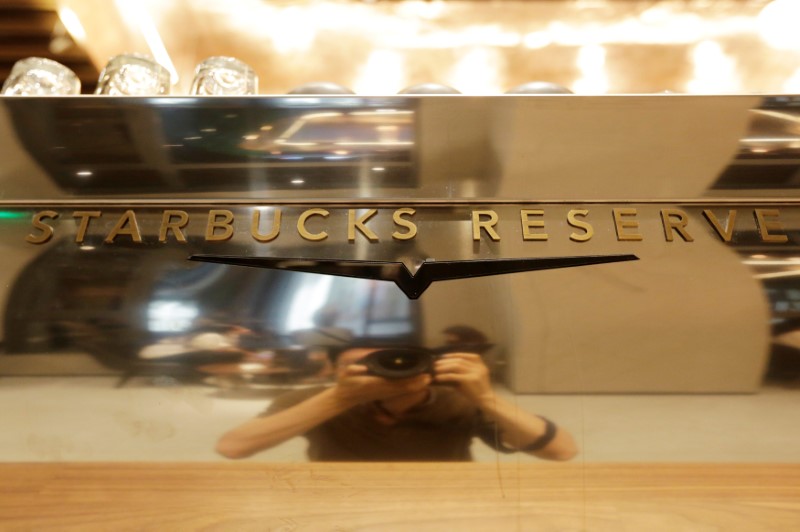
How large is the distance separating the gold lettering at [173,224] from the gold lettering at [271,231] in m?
0.09

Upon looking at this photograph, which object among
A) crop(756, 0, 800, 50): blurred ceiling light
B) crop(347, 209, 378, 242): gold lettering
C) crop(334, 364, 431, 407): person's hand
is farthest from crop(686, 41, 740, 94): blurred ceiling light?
crop(334, 364, 431, 407): person's hand

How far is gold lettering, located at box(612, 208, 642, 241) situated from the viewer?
0.82 metres

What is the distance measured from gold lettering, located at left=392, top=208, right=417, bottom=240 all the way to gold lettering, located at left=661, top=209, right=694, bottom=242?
0.34 m

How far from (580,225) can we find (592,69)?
129 centimetres

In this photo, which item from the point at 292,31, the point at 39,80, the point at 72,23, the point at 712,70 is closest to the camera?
the point at 39,80

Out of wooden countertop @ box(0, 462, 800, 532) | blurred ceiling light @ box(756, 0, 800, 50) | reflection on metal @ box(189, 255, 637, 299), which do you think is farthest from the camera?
blurred ceiling light @ box(756, 0, 800, 50)

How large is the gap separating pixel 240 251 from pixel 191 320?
4.3 inches

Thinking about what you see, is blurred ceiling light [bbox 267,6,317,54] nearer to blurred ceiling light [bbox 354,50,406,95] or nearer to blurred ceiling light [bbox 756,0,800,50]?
blurred ceiling light [bbox 354,50,406,95]

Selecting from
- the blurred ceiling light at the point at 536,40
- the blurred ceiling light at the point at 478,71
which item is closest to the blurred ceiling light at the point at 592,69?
the blurred ceiling light at the point at 536,40

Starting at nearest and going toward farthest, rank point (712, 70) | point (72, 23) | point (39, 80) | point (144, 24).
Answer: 1. point (39, 80)
2. point (72, 23)
3. point (144, 24)
4. point (712, 70)

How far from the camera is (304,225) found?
831mm

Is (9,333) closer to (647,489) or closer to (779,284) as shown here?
(647,489)

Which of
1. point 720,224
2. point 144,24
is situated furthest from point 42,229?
point 144,24

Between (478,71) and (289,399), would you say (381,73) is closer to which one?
(478,71)
